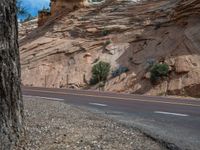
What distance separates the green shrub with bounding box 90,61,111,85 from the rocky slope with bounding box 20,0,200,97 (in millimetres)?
954

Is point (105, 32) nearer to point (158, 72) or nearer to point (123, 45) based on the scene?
point (123, 45)

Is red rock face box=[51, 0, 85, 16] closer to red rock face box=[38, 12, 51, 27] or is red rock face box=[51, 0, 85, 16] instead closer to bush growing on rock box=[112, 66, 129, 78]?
red rock face box=[38, 12, 51, 27]

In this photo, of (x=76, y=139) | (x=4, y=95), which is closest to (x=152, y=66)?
(x=76, y=139)

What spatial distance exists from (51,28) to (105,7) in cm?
672

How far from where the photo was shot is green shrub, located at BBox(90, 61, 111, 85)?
3173cm

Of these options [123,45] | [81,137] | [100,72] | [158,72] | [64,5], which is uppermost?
[64,5]

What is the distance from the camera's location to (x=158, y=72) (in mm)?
26750

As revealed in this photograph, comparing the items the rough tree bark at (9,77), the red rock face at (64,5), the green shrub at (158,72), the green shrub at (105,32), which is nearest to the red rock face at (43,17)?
the red rock face at (64,5)

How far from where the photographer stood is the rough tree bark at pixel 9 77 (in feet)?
17.4

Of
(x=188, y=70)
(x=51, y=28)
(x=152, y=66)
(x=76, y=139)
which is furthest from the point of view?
(x=51, y=28)

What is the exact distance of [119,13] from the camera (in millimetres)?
39219

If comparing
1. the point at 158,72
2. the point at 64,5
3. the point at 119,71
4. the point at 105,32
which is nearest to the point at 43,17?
the point at 64,5

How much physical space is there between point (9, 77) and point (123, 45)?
98.8 feet

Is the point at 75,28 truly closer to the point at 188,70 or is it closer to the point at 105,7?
the point at 105,7
